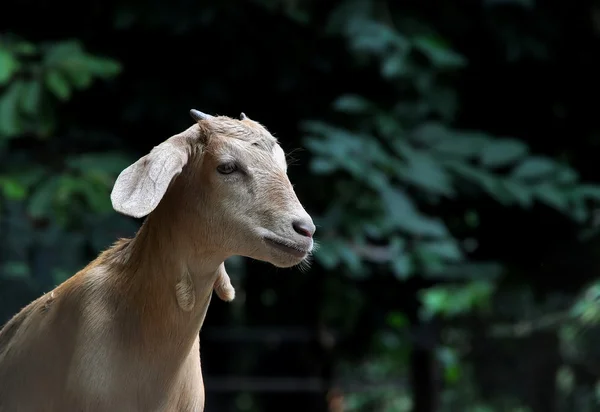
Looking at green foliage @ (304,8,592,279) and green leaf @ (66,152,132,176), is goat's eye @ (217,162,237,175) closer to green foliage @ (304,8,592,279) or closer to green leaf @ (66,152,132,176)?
green foliage @ (304,8,592,279)

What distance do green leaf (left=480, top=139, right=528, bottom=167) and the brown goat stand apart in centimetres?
412

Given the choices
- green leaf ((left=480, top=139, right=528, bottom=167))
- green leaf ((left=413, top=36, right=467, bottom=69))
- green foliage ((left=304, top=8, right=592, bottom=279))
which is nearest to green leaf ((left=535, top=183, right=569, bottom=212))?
green foliage ((left=304, top=8, right=592, bottom=279))

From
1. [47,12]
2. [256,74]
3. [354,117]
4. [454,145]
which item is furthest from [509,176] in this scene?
[47,12]

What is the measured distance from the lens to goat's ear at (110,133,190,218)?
2850mm

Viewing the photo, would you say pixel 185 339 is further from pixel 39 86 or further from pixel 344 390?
pixel 344 390

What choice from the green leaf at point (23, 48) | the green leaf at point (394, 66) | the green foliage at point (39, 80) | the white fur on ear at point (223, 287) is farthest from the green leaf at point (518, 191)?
the white fur on ear at point (223, 287)

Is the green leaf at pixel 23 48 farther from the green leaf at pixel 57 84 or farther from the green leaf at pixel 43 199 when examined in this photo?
the green leaf at pixel 43 199

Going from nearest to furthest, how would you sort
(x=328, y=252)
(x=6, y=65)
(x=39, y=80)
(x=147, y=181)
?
(x=147, y=181) < (x=6, y=65) < (x=39, y=80) < (x=328, y=252)

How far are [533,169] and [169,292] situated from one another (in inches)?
180

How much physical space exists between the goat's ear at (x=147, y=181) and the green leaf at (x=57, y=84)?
3598mm

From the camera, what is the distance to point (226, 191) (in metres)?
3.05

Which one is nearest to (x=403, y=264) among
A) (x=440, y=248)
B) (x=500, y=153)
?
(x=440, y=248)

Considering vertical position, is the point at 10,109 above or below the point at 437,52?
below

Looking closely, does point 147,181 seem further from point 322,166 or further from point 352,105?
point 352,105
